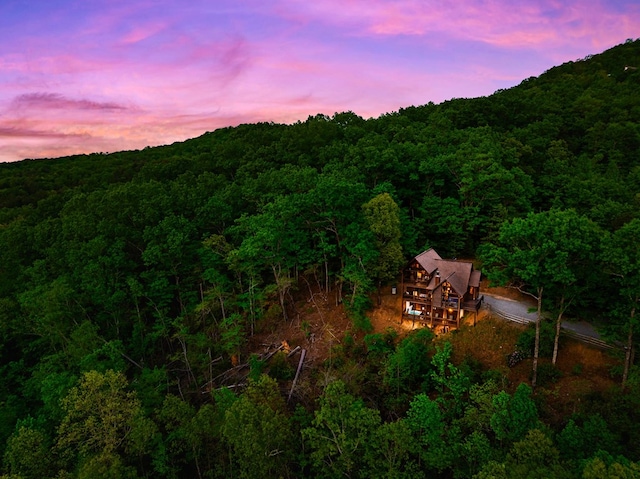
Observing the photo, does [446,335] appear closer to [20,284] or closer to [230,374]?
[230,374]

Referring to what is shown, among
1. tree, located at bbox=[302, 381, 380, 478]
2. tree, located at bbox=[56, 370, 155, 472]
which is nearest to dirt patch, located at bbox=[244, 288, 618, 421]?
tree, located at bbox=[302, 381, 380, 478]

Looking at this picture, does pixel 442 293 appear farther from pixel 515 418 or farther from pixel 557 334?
pixel 515 418

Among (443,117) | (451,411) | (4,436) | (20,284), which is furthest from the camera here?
(443,117)

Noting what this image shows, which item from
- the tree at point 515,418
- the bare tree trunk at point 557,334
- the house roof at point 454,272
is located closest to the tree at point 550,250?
the bare tree trunk at point 557,334

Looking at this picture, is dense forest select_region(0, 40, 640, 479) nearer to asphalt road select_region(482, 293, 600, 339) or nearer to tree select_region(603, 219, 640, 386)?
tree select_region(603, 219, 640, 386)

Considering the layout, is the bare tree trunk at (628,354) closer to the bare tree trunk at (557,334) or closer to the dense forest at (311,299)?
the dense forest at (311,299)

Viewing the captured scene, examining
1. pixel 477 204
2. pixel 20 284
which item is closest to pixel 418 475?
pixel 477 204
